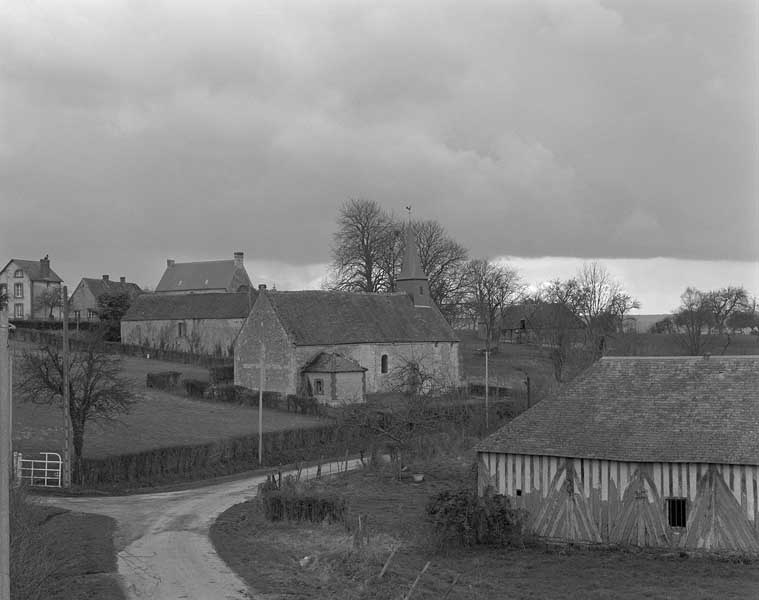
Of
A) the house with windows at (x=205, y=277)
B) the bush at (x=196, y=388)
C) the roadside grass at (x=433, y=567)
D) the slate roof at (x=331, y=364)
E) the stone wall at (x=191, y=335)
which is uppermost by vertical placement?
the house with windows at (x=205, y=277)

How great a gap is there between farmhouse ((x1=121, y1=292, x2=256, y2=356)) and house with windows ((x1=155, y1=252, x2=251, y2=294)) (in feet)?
67.3

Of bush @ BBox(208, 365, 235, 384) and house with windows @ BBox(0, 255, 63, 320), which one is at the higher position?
house with windows @ BBox(0, 255, 63, 320)

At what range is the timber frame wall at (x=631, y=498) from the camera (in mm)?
22062

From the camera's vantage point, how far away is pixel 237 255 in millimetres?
99250

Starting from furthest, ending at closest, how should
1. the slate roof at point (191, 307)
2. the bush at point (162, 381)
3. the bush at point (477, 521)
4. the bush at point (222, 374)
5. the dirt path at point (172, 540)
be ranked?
the slate roof at point (191, 307), the bush at point (222, 374), the bush at point (162, 381), the bush at point (477, 521), the dirt path at point (172, 540)

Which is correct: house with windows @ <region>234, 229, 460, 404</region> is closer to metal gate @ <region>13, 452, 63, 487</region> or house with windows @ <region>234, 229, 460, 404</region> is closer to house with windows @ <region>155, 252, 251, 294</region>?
metal gate @ <region>13, 452, 63, 487</region>

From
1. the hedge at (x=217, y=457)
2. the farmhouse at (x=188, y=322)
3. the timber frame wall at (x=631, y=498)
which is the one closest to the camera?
the timber frame wall at (x=631, y=498)

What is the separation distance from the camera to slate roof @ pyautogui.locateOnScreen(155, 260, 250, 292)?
97.1m

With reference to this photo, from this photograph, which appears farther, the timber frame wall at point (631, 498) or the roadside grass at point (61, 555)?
the timber frame wall at point (631, 498)

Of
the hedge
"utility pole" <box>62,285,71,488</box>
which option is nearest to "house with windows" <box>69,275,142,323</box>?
the hedge

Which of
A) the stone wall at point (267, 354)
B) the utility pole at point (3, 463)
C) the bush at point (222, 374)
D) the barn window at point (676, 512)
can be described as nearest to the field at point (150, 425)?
the stone wall at point (267, 354)

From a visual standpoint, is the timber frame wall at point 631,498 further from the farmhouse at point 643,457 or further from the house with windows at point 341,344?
the house with windows at point 341,344

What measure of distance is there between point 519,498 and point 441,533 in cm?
244

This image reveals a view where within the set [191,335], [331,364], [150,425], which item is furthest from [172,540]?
[191,335]
